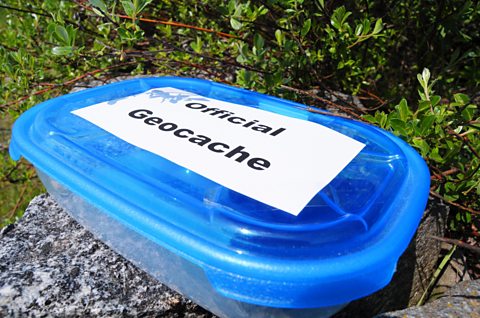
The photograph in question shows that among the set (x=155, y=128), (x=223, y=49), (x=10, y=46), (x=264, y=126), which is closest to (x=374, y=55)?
(x=223, y=49)

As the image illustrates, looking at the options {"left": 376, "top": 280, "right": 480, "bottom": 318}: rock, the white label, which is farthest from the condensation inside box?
{"left": 376, "top": 280, "right": 480, "bottom": 318}: rock

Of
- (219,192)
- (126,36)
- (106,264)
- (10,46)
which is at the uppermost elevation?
(126,36)

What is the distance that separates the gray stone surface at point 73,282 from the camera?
3.22ft

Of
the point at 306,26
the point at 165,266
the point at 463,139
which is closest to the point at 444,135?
the point at 463,139

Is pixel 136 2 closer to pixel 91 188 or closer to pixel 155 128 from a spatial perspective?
pixel 155 128

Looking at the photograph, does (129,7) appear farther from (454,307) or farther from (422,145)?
(454,307)

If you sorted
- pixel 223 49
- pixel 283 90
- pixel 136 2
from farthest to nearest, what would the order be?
1. pixel 223 49
2. pixel 283 90
3. pixel 136 2

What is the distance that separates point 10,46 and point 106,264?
4.34 feet

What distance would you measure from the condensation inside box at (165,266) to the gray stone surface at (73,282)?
0.17 ft

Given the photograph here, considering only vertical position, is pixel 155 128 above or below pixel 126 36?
below

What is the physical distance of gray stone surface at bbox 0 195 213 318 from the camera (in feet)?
3.22

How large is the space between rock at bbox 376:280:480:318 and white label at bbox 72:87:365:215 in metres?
0.43

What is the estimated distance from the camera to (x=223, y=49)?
1688 mm

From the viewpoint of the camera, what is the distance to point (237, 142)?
3.24 ft
